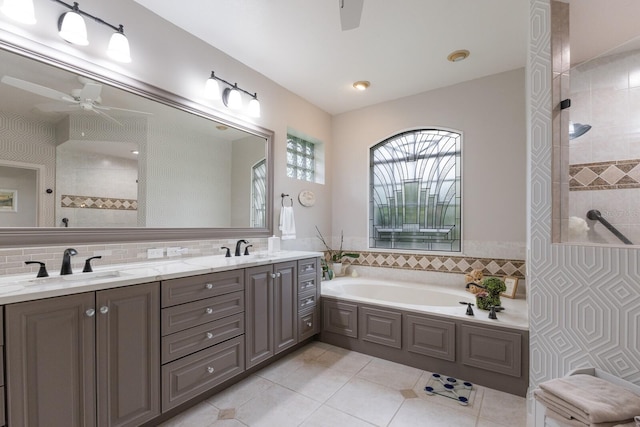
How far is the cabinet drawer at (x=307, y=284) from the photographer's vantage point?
8.68 feet

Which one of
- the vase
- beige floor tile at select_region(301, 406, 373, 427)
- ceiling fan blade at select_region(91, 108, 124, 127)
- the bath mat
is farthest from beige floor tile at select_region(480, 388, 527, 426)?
ceiling fan blade at select_region(91, 108, 124, 127)

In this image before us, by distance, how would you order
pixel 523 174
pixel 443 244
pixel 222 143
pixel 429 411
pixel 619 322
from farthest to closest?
pixel 443 244
pixel 523 174
pixel 222 143
pixel 429 411
pixel 619 322

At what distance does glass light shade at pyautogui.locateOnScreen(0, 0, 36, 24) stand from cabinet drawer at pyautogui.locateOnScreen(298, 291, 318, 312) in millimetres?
2549

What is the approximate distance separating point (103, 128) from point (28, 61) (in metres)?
0.46

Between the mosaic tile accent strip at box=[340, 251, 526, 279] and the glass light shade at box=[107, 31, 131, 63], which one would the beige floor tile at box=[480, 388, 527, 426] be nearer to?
the mosaic tile accent strip at box=[340, 251, 526, 279]

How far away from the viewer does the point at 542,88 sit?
5.38 ft

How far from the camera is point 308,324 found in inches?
108

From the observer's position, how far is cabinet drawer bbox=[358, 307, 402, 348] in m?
2.48

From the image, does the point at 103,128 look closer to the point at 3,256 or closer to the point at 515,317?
the point at 3,256

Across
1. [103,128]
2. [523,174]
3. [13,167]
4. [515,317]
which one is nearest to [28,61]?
[103,128]

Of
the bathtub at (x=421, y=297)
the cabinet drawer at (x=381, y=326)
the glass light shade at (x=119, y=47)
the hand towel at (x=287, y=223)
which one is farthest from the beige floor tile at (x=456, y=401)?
the glass light shade at (x=119, y=47)

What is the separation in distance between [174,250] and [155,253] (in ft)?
0.46

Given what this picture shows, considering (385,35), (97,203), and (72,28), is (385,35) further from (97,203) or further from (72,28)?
(97,203)

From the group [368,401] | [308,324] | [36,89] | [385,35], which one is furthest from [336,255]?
[36,89]
